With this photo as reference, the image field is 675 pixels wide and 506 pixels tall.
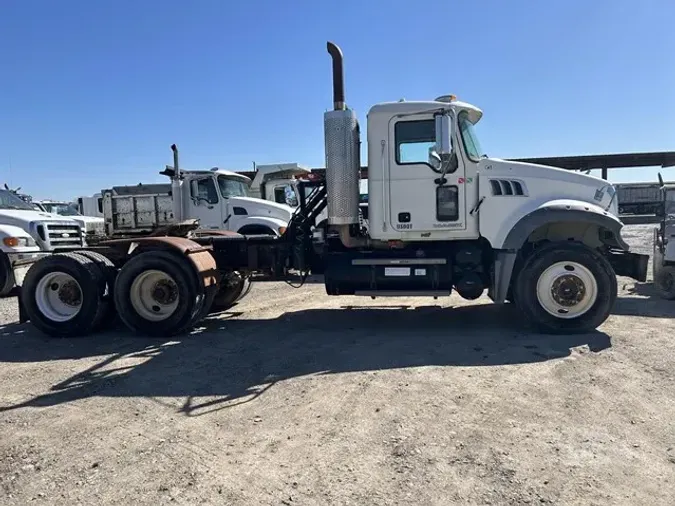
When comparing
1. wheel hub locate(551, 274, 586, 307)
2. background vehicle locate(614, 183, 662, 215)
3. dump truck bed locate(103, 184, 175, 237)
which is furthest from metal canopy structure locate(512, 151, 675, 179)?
wheel hub locate(551, 274, 586, 307)

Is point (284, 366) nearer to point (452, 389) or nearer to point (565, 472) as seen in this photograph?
point (452, 389)

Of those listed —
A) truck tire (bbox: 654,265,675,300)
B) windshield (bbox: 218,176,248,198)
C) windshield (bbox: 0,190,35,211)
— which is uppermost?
windshield (bbox: 218,176,248,198)

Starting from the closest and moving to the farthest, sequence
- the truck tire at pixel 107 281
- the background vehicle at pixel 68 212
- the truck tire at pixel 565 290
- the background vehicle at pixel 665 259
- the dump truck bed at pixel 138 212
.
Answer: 1. the truck tire at pixel 565 290
2. the truck tire at pixel 107 281
3. the background vehicle at pixel 665 259
4. the dump truck bed at pixel 138 212
5. the background vehicle at pixel 68 212

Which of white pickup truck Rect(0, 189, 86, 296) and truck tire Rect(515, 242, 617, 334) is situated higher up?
white pickup truck Rect(0, 189, 86, 296)

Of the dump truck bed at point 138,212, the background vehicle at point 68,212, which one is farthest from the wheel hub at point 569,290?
the background vehicle at point 68,212

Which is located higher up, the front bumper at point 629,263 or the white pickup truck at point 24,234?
the white pickup truck at point 24,234

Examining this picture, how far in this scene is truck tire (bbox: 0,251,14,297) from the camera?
1063 cm

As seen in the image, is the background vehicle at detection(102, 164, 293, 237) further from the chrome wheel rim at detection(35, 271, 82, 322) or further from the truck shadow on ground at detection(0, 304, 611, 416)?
the chrome wheel rim at detection(35, 271, 82, 322)

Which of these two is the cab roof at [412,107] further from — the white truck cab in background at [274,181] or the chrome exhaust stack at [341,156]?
the white truck cab in background at [274,181]

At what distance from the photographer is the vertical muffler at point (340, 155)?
6945 millimetres

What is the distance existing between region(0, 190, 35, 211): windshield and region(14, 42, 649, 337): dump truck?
6.23 metres

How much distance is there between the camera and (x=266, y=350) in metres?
6.05

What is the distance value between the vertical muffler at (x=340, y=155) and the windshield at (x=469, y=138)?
1.43m

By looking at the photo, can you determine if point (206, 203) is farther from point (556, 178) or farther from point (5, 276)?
point (556, 178)
